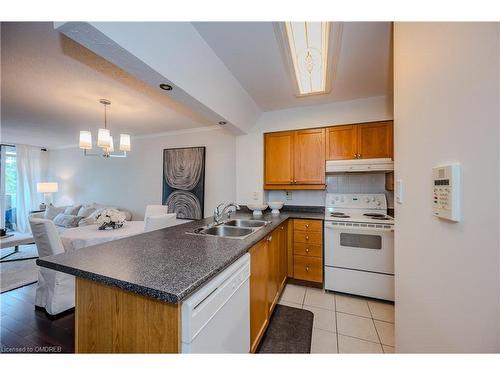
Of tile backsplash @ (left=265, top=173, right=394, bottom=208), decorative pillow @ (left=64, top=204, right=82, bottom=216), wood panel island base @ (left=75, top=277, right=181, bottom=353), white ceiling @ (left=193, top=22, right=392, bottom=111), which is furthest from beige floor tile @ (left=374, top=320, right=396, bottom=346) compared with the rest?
decorative pillow @ (left=64, top=204, right=82, bottom=216)

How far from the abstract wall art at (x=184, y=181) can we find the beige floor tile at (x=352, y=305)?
8.59 feet

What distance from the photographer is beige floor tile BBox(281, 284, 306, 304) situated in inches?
86.4

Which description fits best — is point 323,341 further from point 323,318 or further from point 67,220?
point 67,220

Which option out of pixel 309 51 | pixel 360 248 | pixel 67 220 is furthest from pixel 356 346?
pixel 67 220

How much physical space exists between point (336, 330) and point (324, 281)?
67 centimetres

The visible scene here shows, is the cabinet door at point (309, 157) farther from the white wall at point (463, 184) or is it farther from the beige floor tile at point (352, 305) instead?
the white wall at point (463, 184)

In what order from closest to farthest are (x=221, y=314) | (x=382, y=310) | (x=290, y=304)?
1. (x=221, y=314)
2. (x=382, y=310)
3. (x=290, y=304)

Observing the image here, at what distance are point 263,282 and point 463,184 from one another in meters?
1.39

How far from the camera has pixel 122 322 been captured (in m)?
0.83

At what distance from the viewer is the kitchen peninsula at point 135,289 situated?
0.73m

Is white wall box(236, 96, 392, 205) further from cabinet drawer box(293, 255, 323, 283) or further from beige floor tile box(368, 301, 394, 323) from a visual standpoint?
beige floor tile box(368, 301, 394, 323)

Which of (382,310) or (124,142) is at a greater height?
(124,142)

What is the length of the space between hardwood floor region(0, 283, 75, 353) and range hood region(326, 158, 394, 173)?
3064mm
